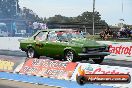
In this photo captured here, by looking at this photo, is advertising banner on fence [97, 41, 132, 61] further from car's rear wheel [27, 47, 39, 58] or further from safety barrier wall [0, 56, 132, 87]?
safety barrier wall [0, 56, 132, 87]

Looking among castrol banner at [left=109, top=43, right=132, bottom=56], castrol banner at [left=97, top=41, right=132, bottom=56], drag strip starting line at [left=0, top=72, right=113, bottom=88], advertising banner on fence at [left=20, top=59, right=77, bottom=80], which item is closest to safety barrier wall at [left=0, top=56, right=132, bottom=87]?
advertising banner on fence at [left=20, top=59, right=77, bottom=80]

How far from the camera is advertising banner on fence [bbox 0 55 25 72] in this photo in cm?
1556

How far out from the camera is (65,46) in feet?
50.1

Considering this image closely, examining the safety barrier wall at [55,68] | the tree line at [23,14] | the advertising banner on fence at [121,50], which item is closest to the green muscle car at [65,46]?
the safety barrier wall at [55,68]

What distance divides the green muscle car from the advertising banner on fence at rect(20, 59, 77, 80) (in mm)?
1283

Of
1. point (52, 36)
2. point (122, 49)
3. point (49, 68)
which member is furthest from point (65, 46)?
point (122, 49)

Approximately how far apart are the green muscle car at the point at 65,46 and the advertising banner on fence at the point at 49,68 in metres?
1.28

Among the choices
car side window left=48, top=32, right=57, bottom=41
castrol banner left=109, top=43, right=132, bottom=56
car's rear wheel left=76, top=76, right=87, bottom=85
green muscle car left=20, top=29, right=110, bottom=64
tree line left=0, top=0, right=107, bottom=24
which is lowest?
car's rear wheel left=76, top=76, right=87, bottom=85

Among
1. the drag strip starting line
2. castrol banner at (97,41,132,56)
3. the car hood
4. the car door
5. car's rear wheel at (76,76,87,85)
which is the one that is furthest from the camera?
castrol banner at (97,41,132,56)

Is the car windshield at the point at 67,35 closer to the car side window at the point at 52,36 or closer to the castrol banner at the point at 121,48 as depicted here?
the car side window at the point at 52,36

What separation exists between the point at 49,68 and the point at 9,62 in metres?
2.58

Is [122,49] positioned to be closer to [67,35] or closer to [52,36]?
[67,35]

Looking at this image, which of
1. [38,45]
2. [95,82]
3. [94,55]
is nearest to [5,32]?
[38,45]

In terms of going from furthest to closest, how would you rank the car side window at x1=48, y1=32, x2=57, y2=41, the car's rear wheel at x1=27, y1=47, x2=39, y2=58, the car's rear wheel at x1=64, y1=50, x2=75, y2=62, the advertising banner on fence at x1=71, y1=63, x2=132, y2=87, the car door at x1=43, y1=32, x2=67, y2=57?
the car's rear wheel at x1=27, y1=47, x2=39, y2=58
the car side window at x1=48, y1=32, x2=57, y2=41
the car door at x1=43, y1=32, x2=67, y2=57
the car's rear wheel at x1=64, y1=50, x2=75, y2=62
the advertising banner on fence at x1=71, y1=63, x2=132, y2=87
